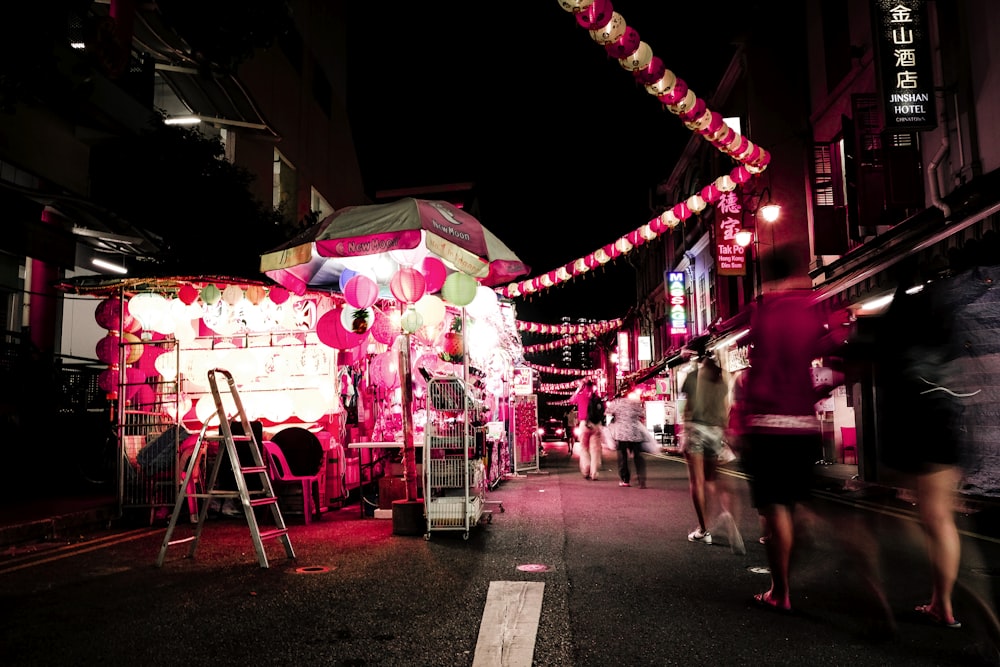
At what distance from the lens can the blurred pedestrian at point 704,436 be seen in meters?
6.87

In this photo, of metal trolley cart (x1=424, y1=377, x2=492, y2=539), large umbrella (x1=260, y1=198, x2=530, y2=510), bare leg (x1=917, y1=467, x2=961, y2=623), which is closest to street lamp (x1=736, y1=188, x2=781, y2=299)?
large umbrella (x1=260, y1=198, x2=530, y2=510)

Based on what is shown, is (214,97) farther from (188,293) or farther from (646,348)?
(646,348)

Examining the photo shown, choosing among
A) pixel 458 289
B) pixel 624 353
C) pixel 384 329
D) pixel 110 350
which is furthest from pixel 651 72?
pixel 624 353

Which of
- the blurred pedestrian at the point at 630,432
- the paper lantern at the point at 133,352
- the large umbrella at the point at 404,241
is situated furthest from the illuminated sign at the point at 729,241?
the paper lantern at the point at 133,352

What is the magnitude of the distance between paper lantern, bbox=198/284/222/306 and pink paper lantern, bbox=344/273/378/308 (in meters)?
2.40

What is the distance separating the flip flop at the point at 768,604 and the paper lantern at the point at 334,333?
6.31 m

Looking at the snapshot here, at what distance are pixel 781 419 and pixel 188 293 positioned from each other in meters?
8.34

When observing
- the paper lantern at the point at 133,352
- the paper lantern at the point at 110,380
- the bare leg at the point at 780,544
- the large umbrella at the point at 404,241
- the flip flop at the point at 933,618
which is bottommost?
the flip flop at the point at 933,618

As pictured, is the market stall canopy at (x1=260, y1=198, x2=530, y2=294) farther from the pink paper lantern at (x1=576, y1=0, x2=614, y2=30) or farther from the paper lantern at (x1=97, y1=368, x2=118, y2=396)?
the paper lantern at (x1=97, y1=368, x2=118, y2=396)

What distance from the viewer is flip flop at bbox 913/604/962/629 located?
388 cm

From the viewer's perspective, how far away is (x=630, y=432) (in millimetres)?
12258

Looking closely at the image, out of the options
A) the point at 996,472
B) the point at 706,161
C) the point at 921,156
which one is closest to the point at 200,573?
the point at 996,472

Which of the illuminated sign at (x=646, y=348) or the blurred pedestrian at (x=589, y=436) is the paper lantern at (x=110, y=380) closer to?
the blurred pedestrian at (x=589, y=436)

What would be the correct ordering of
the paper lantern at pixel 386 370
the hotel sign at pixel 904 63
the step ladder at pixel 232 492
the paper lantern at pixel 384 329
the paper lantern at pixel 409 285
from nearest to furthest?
the step ladder at pixel 232 492
the paper lantern at pixel 409 285
the paper lantern at pixel 384 329
the paper lantern at pixel 386 370
the hotel sign at pixel 904 63
